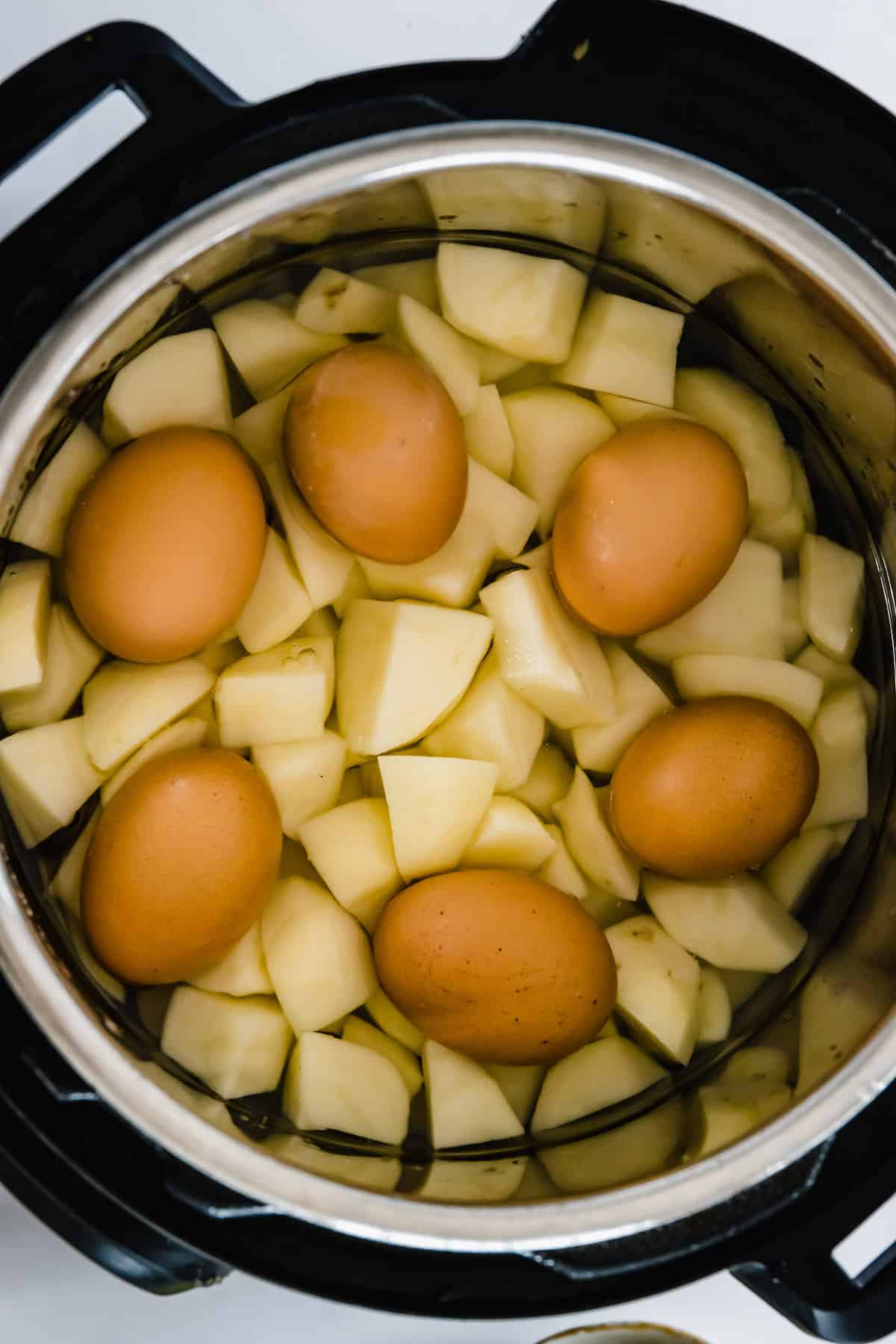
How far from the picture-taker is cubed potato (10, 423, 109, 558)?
71cm

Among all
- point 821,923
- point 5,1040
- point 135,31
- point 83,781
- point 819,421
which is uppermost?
point 819,421

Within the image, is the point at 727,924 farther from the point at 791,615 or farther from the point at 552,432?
the point at 552,432

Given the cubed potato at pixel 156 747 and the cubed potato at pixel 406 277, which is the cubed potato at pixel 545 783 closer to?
the cubed potato at pixel 156 747

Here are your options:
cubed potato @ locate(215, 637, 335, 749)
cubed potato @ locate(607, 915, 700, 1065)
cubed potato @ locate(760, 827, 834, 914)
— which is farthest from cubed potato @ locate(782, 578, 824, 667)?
cubed potato @ locate(215, 637, 335, 749)

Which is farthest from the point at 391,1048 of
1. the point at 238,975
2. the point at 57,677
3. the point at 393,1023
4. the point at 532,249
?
the point at 532,249

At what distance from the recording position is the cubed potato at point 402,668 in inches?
30.7

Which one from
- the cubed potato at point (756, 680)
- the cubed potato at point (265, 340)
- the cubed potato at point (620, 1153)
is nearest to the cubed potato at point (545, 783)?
the cubed potato at point (756, 680)

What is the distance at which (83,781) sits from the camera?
2.50 ft

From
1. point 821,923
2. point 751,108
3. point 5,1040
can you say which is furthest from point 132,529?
point 821,923

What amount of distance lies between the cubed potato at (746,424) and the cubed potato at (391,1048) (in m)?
0.46

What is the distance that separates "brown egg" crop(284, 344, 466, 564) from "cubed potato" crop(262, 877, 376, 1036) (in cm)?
25

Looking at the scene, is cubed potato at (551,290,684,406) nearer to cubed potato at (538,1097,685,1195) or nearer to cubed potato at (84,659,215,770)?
cubed potato at (84,659,215,770)

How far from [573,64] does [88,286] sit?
1.02 ft

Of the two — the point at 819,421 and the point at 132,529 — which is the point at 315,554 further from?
the point at 819,421
